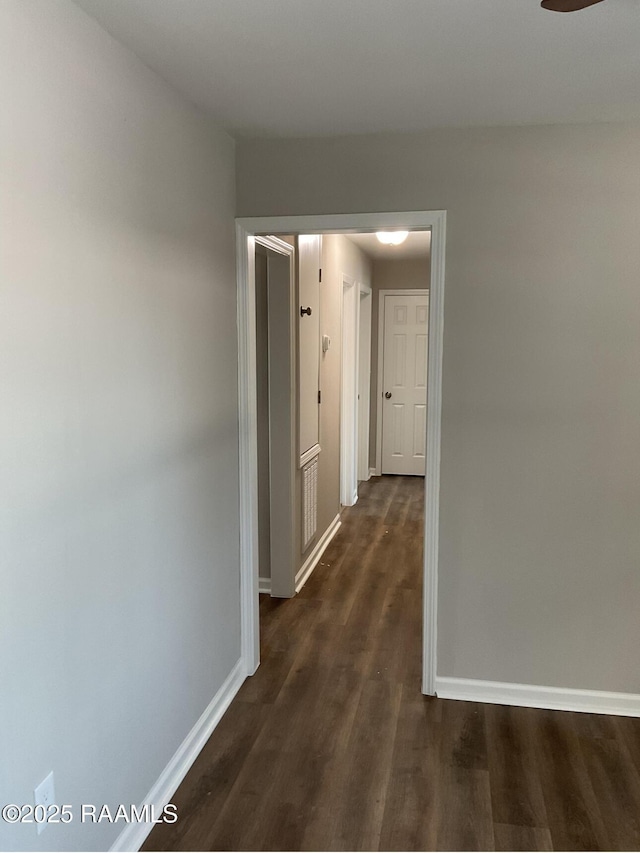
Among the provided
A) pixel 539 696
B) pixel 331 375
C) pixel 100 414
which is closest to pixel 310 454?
pixel 331 375

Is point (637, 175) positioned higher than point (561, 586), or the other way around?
point (637, 175)

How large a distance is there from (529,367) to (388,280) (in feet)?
15.5

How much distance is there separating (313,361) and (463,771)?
2.72m

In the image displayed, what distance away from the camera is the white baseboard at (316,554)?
4180mm

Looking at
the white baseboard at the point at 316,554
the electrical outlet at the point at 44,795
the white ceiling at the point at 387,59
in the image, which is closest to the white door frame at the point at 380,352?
the white baseboard at the point at 316,554

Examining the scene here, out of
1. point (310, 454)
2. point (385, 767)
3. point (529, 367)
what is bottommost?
point (385, 767)

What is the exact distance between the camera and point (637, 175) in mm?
2518

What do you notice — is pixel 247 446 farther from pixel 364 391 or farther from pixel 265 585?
pixel 364 391

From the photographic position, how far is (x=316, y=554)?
4.66 m

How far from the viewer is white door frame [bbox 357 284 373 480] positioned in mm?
7047

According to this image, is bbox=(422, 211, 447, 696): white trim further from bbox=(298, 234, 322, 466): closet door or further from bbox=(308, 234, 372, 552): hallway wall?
bbox=(308, 234, 372, 552): hallway wall

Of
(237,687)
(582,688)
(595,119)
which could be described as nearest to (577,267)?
(595,119)

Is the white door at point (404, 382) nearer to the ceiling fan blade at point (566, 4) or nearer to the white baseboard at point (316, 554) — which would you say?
the white baseboard at point (316, 554)

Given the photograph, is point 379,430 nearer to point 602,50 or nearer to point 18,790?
point 602,50
